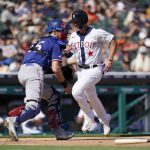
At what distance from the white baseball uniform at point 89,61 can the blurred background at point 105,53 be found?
4296 mm

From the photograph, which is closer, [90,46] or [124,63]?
[90,46]

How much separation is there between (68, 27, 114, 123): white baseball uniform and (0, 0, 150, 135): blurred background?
4.30 meters

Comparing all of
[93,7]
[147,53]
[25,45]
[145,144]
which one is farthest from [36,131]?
[145,144]

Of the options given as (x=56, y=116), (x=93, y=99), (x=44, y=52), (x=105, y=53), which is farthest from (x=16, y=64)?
(x=44, y=52)

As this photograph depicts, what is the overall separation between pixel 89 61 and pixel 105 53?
16.4ft

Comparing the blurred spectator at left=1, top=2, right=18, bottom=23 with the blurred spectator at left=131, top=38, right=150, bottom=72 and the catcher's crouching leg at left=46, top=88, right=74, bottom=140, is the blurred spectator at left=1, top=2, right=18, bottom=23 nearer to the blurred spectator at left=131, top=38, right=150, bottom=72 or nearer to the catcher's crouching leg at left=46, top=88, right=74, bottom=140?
the blurred spectator at left=131, top=38, right=150, bottom=72

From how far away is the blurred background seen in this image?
14781mm

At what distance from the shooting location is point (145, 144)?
8.39 metres

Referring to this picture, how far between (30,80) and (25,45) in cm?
608

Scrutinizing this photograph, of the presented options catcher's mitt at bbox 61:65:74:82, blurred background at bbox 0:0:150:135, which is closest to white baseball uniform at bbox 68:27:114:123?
catcher's mitt at bbox 61:65:74:82

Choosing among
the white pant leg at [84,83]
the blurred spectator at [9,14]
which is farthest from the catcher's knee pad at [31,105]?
the blurred spectator at [9,14]

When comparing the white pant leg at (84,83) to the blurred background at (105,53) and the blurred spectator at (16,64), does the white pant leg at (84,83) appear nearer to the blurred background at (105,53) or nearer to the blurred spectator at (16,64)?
the blurred background at (105,53)

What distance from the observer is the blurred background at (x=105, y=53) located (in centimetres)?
1478

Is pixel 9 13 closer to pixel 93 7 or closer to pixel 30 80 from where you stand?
pixel 93 7
